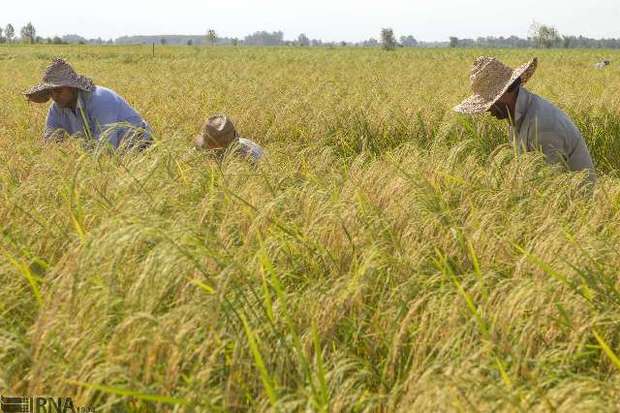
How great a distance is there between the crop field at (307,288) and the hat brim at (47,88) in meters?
0.84

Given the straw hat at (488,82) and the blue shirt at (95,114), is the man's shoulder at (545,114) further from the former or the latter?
the blue shirt at (95,114)

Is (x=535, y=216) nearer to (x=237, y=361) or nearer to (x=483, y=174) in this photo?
(x=483, y=174)

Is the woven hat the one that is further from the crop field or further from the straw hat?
the straw hat

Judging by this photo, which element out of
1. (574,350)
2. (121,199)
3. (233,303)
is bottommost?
(574,350)

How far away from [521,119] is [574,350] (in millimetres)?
2568

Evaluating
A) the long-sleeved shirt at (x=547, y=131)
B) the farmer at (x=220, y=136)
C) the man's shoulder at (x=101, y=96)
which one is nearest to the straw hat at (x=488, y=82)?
the long-sleeved shirt at (x=547, y=131)

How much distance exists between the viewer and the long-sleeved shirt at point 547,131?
419 cm

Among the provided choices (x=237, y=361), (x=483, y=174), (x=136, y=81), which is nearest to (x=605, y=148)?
(x=483, y=174)

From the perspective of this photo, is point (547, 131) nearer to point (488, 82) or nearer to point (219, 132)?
point (488, 82)

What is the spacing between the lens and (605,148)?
6.52m

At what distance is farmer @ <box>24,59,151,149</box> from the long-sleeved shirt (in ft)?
9.78

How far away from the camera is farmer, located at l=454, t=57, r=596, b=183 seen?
4.18 m

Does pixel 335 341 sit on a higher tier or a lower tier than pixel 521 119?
lower

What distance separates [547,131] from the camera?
4.22m
